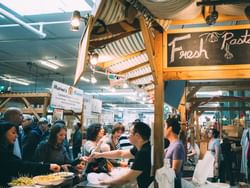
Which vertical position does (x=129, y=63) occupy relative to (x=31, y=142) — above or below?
above

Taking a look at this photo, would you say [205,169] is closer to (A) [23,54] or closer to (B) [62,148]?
(B) [62,148]

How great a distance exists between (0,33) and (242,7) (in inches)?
310

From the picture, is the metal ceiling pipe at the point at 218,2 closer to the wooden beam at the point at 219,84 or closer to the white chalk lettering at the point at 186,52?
the white chalk lettering at the point at 186,52

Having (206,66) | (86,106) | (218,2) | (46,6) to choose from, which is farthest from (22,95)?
(218,2)

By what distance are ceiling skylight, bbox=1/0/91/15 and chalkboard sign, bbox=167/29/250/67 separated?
3184 millimetres

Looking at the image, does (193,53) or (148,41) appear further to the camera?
(193,53)

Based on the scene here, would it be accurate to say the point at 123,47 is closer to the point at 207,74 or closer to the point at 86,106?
the point at 207,74

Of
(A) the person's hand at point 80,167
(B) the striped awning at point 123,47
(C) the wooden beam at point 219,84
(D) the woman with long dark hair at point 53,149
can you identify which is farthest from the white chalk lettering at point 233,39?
(C) the wooden beam at point 219,84

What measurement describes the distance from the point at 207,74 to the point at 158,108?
0.69m

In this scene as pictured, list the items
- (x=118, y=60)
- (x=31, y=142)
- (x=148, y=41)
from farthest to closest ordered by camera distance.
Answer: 1. (x=31, y=142)
2. (x=118, y=60)
3. (x=148, y=41)

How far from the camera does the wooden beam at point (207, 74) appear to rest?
2.99m

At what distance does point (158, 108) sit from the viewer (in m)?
3.14

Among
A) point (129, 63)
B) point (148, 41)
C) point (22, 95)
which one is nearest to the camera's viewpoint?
point (148, 41)

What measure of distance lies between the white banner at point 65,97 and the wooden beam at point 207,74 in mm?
4202
